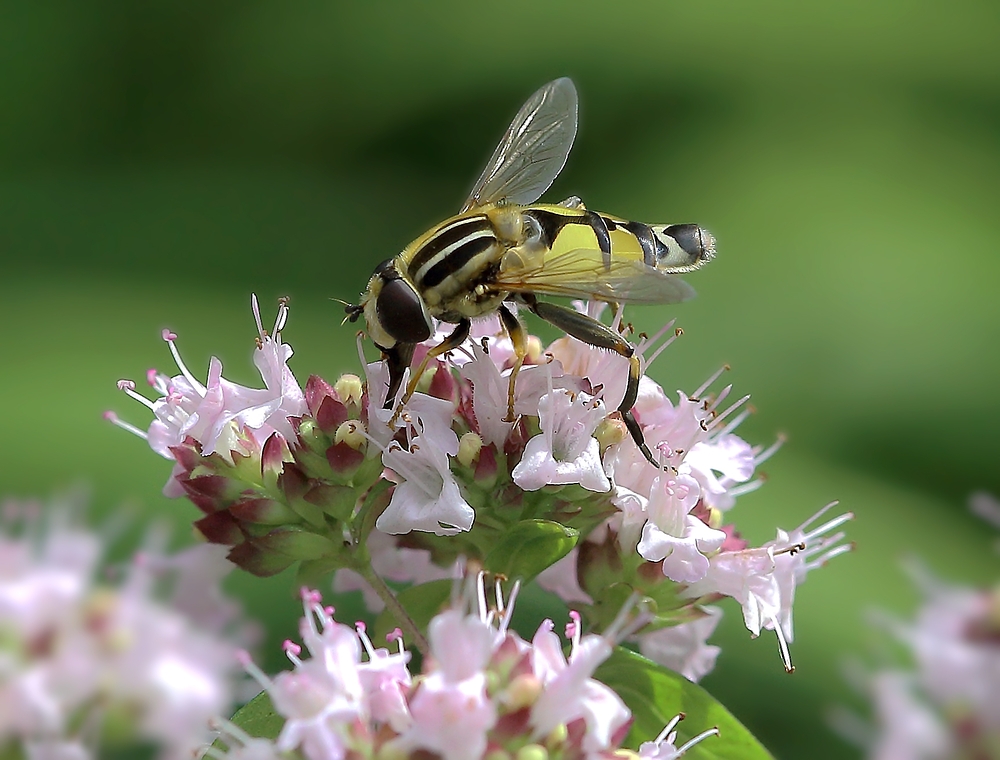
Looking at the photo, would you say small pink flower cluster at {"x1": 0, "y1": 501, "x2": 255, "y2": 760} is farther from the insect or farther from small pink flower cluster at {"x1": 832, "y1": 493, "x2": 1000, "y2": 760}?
small pink flower cluster at {"x1": 832, "y1": 493, "x2": 1000, "y2": 760}

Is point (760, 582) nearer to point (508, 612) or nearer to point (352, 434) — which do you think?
point (508, 612)

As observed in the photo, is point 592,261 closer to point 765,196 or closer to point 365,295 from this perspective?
point 365,295

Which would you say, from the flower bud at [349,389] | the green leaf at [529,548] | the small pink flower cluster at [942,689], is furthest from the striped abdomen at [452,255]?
the small pink flower cluster at [942,689]

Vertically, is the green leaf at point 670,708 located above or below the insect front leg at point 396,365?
below

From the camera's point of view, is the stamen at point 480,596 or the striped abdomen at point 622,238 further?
the striped abdomen at point 622,238

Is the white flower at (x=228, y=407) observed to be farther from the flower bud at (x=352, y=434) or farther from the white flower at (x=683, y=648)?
the white flower at (x=683, y=648)

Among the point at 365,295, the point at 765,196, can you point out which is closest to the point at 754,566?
the point at 365,295

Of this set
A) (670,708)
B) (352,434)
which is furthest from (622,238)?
(670,708)
